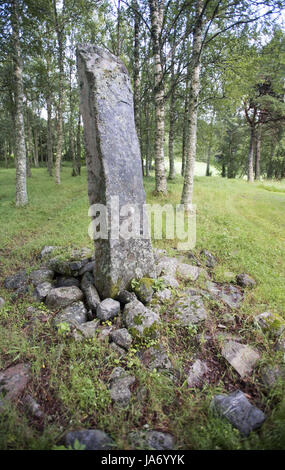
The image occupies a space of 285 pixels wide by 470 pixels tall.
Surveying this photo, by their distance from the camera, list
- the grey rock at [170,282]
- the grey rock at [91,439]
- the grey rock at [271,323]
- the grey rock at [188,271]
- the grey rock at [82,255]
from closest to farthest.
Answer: the grey rock at [91,439], the grey rock at [271,323], the grey rock at [170,282], the grey rock at [188,271], the grey rock at [82,255]

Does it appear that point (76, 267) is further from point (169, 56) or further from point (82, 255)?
point (169, 56)

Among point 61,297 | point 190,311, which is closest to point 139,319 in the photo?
point 190,311

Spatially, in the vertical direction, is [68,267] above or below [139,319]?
above

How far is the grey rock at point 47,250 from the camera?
5.57 metres

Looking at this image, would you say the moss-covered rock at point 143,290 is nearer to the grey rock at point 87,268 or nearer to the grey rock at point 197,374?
the grey rock at point 87,268

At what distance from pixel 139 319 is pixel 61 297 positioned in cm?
140

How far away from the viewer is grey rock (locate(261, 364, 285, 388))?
259 cm

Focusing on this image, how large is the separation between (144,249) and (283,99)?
21.4 metres

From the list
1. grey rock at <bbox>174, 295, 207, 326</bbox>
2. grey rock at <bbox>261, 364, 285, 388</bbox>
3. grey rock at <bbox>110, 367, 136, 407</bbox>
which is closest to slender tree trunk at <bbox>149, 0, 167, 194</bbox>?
grey rock at <bbox>174, 295, 207, 326</bbox>

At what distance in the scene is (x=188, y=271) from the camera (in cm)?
485

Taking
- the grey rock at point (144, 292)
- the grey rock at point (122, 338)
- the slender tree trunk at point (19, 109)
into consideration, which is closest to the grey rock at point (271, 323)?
the grey rock at point (144, 292)

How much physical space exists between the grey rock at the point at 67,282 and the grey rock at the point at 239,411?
2942 mm
